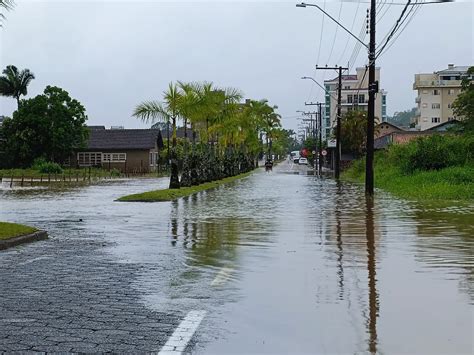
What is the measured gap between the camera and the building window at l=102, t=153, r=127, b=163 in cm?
9000

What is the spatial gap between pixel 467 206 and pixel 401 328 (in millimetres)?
17697

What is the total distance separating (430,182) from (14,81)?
67.7m

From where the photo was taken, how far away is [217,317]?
7668 mm

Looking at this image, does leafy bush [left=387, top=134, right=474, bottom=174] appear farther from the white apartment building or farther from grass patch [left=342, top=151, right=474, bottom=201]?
the white apartment building

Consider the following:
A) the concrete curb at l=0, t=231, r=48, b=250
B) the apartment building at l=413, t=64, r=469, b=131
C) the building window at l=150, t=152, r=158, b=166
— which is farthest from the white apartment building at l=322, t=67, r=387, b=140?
the concrete curb at l=0, t=231, r=48, b=250

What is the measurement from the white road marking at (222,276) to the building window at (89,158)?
81.7 metres

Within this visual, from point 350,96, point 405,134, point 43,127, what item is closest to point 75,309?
point 405,134

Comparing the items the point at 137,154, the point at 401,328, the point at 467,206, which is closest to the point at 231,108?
the point at 467,206

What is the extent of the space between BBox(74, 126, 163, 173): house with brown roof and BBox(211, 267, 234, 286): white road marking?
256ft

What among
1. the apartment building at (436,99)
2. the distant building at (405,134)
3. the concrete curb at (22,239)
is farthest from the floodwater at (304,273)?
the apartment building at (436,99)

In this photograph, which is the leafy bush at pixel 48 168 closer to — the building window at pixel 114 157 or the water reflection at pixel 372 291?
the building window at pixel 114 157

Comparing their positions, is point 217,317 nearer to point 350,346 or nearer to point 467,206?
point 350,346

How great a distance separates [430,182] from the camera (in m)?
33.9

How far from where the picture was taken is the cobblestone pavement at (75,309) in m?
6.64
